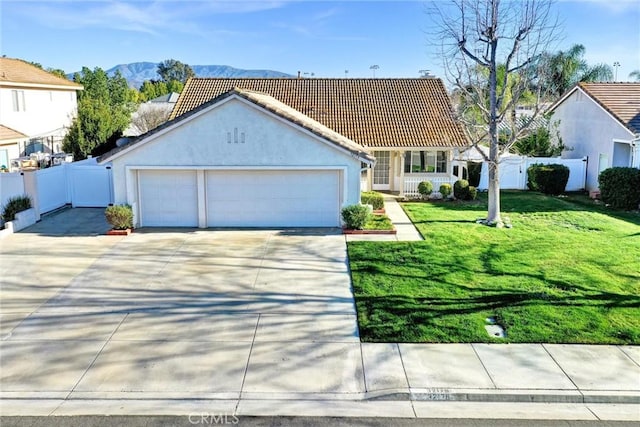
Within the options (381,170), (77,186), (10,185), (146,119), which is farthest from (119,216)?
(146,119)

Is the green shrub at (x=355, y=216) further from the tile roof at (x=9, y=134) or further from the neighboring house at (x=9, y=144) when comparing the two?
the tile roof at (x=9, y=134)

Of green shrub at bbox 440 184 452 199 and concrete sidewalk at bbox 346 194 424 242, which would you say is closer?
concrete sidewalk at bbox 346 194 424 242

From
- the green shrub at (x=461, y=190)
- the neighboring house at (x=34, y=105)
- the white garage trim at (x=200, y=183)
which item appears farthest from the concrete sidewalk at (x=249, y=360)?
the neighboring house at (x=34, y=105)

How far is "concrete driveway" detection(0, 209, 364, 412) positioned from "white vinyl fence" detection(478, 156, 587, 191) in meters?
12.7

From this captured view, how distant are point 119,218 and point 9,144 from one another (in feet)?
44.6

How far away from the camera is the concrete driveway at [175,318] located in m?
8.45

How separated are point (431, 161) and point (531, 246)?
10179 mm

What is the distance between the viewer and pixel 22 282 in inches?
504

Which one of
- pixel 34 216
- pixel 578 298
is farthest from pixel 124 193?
pixel 578 298

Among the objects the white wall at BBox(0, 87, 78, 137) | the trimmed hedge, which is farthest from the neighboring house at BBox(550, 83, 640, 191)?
the white wall at BBox(0, 87, 78, 137)

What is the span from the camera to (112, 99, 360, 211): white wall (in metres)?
17.7

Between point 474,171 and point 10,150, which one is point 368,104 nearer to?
point 474,171

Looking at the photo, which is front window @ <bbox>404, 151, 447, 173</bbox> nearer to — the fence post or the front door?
the front door

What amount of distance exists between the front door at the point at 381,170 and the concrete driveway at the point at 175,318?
970 centimetres
